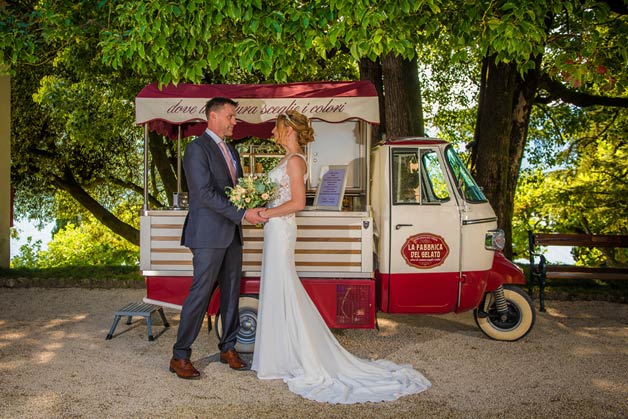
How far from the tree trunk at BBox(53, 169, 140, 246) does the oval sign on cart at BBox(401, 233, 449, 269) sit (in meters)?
12.3

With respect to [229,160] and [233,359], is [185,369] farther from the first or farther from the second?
[229,160]

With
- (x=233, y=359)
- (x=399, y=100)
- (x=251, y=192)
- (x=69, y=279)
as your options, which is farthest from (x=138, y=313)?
(x=399, y=100)

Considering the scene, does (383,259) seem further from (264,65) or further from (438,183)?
(264,65)

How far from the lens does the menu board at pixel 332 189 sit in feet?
22.5

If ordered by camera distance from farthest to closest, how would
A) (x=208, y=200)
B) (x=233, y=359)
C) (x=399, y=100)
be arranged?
(x=399, y=100) → (x=233, y=359) → (x=208, y=200)

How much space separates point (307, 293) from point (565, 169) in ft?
47.4

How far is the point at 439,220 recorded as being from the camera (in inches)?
264

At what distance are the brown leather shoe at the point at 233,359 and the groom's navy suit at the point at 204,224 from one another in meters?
0.42

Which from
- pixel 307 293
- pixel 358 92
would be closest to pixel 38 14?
→ pixel 358 92

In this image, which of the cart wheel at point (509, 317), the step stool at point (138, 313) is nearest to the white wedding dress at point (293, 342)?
the cart wheel at point (509, 317)

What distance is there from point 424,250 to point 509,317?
138 centimetres

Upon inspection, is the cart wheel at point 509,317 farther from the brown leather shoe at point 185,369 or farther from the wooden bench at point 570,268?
the brown leather shoe at point 185,369

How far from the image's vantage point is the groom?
564 cm

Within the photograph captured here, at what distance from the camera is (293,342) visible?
19.2ft
